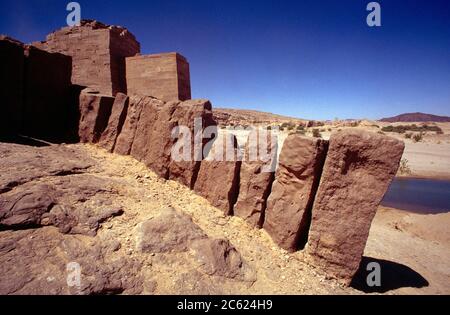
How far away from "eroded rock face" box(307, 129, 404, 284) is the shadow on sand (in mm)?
707

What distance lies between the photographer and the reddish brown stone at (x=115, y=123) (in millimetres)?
5949

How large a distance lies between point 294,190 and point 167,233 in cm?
204

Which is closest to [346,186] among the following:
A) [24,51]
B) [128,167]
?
[128,167]

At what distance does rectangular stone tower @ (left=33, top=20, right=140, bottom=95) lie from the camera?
10.5 meters

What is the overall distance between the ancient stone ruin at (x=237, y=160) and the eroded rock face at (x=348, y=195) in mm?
13

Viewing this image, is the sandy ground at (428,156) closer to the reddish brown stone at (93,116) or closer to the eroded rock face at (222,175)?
the reddish brown stone at (93,116)

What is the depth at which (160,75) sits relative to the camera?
34.0 ft

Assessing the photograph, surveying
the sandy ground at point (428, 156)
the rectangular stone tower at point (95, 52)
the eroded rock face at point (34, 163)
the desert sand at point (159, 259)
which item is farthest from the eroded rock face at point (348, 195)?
the sandy ground at point (428, 156)

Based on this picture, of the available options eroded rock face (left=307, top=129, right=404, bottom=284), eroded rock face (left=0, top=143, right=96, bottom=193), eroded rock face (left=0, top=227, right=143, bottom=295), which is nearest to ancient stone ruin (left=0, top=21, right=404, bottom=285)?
eroded rock face (left=307, top=129, right=404, bottom=284)

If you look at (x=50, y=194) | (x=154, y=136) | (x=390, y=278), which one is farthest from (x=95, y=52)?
(x=390, y=278)

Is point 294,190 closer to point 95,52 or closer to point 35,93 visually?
point 35,93

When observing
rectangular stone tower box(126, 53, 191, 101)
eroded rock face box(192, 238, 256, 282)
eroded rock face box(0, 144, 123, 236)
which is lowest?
eroded rock face box(192, 238, 256, 282)

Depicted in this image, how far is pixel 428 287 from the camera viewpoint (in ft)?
17.1

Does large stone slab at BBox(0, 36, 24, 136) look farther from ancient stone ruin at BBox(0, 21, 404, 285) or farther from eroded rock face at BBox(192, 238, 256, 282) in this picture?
eroded rock face at BBox(192, 238, 256, 282)
